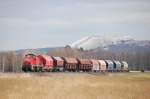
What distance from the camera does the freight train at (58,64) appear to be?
105 feet

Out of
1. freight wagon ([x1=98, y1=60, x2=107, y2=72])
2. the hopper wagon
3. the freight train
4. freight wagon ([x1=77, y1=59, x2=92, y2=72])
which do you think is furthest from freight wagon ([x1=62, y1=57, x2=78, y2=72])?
freight wagon ([x1=98, y1=60, x2=107, y2=72])

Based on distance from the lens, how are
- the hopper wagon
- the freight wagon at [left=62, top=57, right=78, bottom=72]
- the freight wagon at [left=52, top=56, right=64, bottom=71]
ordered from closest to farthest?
the freight wagon at [left=52, top=56, right=64, bottom=71]
the freight wagon at [left=62, top=57, right=78, bottom=72]
the hopper wagon

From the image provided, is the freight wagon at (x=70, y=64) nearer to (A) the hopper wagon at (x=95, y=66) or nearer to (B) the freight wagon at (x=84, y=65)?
(B) the freight wagon at (x=84, y=65)

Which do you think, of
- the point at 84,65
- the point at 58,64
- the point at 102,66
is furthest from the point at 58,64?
the point at 102,66

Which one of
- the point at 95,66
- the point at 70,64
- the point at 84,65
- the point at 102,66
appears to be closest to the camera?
the point at 70,64

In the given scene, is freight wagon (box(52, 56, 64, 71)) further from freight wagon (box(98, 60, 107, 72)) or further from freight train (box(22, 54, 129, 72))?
freight wagon (box(98, 60, 107, 72))

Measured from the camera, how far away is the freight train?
31.9 metres

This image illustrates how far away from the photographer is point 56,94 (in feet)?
47.4

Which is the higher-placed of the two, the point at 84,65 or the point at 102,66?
the point at 84,65

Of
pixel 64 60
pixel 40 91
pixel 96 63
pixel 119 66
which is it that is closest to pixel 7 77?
pixel 40 91

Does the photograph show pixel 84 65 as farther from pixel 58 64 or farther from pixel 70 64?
pixel 58 64

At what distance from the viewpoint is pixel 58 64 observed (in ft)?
114

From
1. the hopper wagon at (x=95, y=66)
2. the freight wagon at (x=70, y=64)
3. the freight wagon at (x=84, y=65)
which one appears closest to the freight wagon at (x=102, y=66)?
the hopper wagon at (x=95, y=66)

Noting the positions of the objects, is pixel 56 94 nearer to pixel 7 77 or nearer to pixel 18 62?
pixel 7 77
